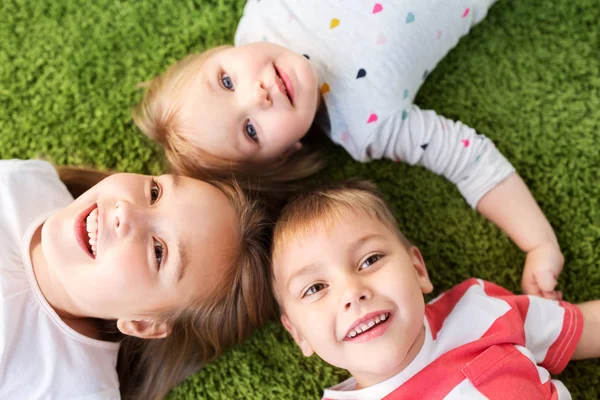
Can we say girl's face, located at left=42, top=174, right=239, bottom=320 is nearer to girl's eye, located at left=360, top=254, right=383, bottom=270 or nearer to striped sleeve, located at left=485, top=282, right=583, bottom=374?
girl's eye, located at left=360, top=254, right=383, bottom=270

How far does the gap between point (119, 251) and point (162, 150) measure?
1.42ft

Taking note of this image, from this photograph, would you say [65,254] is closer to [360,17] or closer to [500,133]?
[360,17]

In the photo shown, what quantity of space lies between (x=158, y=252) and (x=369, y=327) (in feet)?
1.34

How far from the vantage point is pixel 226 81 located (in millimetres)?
1175

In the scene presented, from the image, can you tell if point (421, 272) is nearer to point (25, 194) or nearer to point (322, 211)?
point (322, 211)

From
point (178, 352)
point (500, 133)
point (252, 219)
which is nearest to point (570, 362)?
point (500, 133)

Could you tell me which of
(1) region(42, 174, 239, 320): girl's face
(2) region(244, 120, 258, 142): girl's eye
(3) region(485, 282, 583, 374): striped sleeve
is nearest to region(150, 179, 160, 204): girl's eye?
(1) region(42, 174, 239, 320): girl's face

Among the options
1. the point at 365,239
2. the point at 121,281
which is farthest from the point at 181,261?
the point at 365,239

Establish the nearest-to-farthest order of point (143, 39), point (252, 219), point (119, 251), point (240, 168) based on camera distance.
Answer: point (119, 251) < point (252, 219) < point (240, 168) < point (143, 39)

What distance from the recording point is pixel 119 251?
37.6 inches

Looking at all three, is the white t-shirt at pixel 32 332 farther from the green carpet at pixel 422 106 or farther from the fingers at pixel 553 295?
the fingers at pixel 553 295

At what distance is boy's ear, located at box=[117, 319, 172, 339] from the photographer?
42.2 inches

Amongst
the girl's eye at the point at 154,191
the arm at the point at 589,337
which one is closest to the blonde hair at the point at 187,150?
the girl's eye at the point at 154,191

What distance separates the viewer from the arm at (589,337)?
109cm
